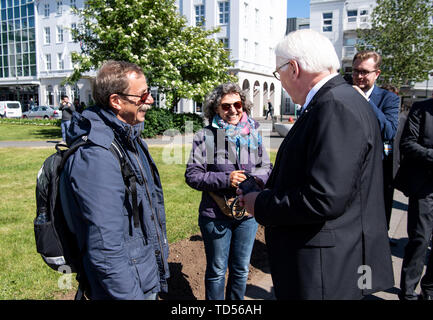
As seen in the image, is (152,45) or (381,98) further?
(152,45)

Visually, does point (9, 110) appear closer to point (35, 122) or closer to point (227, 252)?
point (35, 122)

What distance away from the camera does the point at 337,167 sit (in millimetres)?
1534

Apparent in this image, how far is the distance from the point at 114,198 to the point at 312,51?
125 cm

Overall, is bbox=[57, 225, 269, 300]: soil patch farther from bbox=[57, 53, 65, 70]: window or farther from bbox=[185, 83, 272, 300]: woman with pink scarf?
bbox=[57, 53, 65, 70]: window

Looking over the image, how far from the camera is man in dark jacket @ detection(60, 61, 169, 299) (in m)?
1.76

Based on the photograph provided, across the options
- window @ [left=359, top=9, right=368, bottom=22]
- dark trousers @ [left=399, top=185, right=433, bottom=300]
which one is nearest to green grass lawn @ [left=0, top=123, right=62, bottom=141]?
dark trousers @ [left=399, top=185, right=433, bottom=300]

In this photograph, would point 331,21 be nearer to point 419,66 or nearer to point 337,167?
point 419,66

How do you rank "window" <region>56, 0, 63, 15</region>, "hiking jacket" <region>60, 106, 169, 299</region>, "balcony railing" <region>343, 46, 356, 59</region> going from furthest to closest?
"window" <region>56, 0, 63, 15</region> → "balcony railing" <region>343, 46, 356, 59</region> → "hiking jacket" <region>60, 106, 169, 299</region>

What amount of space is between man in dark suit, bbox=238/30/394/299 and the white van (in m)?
41.6

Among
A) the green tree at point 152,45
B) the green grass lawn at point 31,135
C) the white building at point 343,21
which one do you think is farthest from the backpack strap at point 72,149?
the white building at point 343,21

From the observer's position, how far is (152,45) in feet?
56.4

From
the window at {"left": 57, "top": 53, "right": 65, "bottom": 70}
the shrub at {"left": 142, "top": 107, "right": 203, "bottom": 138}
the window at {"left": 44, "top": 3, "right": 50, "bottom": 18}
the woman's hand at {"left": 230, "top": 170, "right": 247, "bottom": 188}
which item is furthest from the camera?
the window at {"left": 44, "top": 3, "right": 50, "bottom": 18}

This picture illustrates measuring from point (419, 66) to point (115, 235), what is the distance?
2606 centimetres

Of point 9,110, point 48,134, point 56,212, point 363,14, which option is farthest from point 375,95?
point 363,14
